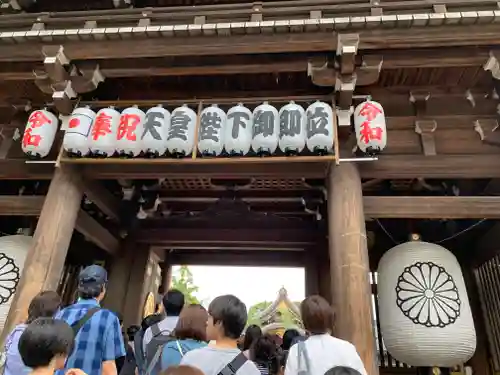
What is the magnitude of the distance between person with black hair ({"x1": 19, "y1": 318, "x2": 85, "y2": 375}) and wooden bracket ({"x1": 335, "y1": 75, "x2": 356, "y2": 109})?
3969 mm

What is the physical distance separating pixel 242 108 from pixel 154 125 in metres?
1.13

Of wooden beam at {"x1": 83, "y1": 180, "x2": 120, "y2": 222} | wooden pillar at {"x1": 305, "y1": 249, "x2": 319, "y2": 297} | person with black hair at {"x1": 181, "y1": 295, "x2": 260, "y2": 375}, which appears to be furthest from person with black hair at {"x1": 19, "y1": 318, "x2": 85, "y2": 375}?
wooden pillar at {"x1": 305, "y1": 249, "x2": 319, "y2": 297}

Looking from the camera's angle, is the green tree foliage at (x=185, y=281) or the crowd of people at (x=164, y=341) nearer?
the crowd of people at (x=164, y=341)

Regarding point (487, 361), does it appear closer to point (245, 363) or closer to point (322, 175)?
point (322, 175)

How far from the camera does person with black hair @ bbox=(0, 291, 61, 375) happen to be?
8.08 feet

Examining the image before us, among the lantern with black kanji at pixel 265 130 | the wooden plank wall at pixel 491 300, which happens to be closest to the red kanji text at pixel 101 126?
the lantern with black kanji at pixel 265 130

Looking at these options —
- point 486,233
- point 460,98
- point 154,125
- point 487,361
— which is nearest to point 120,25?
point 154,125

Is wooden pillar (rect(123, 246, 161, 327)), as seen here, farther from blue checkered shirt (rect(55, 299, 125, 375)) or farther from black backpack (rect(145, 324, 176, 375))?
blue checkered shirt (rect(55, 299, 125, 375))

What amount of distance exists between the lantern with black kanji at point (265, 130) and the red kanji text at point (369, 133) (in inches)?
40.0

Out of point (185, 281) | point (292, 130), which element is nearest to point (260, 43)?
point (292, 130)

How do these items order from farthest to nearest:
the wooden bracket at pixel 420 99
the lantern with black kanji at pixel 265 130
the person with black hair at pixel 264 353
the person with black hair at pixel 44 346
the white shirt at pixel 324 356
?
the wooden bracket at pixel 420 99, the lantern with black kanji at pixel 265 130, the person with black hair at pixel 264 353, the white shirt at pixel 324 356, the person with black hair at pixel 44 346

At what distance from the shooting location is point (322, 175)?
511cm

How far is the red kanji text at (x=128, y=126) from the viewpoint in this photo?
4.86 metres

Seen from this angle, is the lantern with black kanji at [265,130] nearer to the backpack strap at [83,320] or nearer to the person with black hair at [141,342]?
the person with black hair at [141,342]
